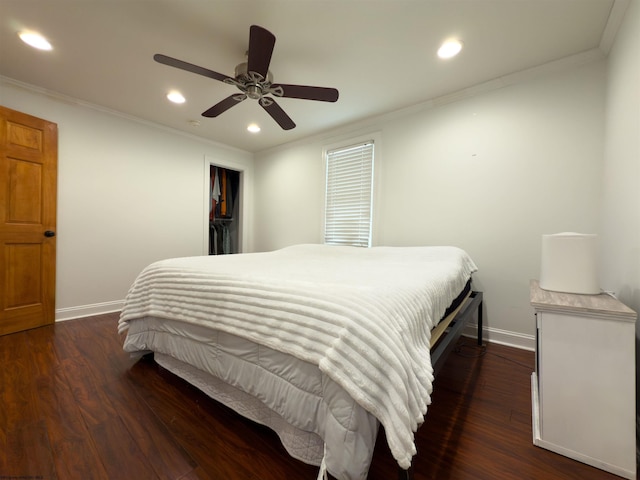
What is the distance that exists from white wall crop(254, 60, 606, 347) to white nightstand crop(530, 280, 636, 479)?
118 centimetres

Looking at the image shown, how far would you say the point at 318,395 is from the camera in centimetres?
91

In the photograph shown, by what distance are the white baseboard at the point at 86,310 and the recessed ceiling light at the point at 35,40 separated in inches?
97.5

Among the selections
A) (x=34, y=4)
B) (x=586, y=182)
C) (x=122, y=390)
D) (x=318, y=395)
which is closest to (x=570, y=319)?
(x=318, y=395)

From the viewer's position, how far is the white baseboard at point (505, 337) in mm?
2178

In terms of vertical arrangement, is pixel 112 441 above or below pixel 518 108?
below

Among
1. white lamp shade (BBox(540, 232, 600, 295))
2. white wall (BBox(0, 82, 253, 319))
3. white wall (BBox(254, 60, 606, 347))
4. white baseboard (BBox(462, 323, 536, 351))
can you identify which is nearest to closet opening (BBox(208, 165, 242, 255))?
white wall (BBox(0, 82, 253, 319))

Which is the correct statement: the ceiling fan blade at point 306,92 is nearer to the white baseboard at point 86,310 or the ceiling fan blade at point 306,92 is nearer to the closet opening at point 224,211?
the closet opening at point 224,211

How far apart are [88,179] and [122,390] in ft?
8.59

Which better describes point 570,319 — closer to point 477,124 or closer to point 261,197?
point 477,124

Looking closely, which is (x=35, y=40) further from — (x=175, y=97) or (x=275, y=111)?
(x=275, y=111)

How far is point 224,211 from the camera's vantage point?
4531 mm

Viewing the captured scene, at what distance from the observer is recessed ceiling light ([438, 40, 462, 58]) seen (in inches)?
74.9

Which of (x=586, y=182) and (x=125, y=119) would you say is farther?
(x=125, y=119)

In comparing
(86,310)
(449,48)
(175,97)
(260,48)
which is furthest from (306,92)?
(86,310)
